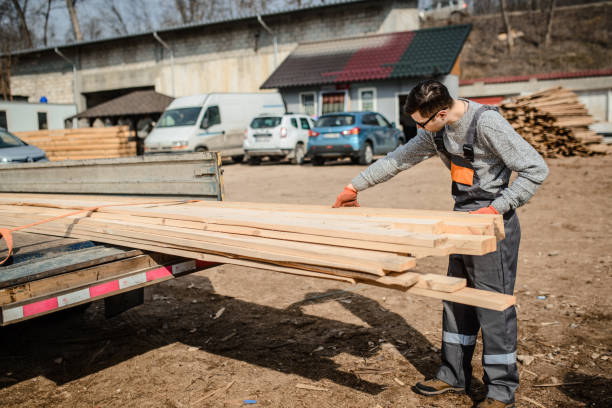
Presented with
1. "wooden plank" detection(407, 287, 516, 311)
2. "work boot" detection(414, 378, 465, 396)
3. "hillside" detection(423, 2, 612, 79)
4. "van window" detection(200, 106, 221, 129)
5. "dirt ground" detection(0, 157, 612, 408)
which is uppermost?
"hillside" detection(423, 2, 612, 79)

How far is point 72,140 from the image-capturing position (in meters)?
21.1

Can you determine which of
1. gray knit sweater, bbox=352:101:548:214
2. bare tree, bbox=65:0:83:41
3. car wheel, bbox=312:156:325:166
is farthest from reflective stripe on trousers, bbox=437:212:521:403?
bare tree, bbox=65:0:83:41

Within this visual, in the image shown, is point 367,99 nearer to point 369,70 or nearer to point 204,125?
point 369,70

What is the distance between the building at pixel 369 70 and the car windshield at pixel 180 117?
7226mm

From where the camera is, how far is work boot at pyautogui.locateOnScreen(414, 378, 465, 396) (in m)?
3.30

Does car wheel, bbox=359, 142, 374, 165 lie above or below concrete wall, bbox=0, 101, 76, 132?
below

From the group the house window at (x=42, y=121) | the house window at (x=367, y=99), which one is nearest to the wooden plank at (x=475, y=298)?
the house window at (x=367, y=99)

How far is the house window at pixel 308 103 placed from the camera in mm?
26578

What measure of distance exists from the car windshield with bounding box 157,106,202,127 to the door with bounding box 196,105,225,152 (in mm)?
357

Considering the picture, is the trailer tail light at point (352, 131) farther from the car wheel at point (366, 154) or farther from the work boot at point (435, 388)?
the work boot at point (435, 388)

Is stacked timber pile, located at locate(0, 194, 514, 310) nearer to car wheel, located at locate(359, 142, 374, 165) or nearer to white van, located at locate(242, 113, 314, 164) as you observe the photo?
car wheel, located at locate(359, 142, 374, 165)

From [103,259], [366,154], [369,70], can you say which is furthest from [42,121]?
[103,259]

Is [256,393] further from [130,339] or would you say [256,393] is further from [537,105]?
[537,105]

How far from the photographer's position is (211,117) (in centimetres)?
2009
